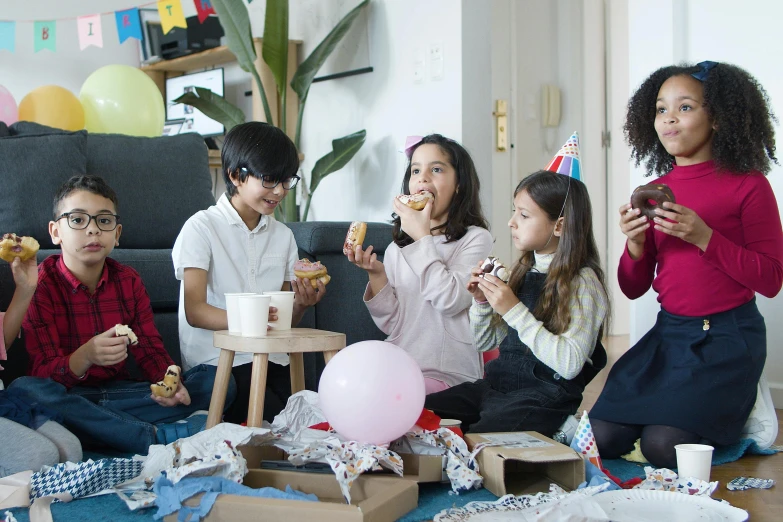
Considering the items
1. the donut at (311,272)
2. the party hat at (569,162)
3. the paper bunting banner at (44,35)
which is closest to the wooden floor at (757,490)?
the party hat at (569,162)

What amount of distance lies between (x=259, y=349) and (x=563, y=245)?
75 centimetres

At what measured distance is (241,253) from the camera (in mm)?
2104

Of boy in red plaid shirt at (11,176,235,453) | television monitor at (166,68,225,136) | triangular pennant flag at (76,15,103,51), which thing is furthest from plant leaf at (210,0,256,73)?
boy in red plaid shirt at (11,176,235,453)

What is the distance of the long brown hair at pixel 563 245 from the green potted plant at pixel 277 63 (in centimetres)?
214

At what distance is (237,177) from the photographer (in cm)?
207

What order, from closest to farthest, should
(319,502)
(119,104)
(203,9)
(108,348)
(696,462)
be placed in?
(319,502) → (696,462) → (108,348) → (119,104) → (203,9)

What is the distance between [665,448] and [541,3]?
299cm

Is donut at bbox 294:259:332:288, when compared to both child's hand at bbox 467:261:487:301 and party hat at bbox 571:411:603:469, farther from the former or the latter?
party hat at bbox 571:411:603:469

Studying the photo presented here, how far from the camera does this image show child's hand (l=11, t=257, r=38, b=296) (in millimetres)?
1847

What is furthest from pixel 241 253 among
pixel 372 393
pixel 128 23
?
pixel 128 23

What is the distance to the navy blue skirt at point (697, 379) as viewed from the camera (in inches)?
72.6

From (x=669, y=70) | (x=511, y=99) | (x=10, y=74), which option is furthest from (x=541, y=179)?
A: (x=10, y=74)

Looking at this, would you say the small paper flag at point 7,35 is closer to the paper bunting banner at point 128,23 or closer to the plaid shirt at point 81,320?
the paper bunting banner at point 128,23

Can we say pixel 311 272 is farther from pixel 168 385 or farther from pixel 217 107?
pixel 217 107
